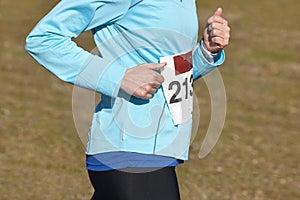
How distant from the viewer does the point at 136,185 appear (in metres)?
3.62

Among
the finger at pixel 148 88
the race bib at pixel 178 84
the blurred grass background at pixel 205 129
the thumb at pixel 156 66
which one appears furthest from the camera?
the blurred grass background at pixel 205 129

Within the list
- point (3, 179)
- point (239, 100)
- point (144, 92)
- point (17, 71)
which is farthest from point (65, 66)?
point (17, 71)

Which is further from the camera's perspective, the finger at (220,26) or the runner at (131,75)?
the finger at (220,26)

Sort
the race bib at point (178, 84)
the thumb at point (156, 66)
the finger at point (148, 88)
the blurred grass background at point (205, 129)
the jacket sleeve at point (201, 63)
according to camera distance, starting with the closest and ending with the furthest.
A: the finger at point (148, 88), the thumb at point (156, 66), the race bib at point (178, 84), the jacket sleeve at point (201, 63), the blurred grass background at point (205, 129)

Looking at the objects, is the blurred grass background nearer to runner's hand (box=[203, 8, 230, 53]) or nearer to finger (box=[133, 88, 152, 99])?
runner's hand (box=[203, 8, 230, 53])

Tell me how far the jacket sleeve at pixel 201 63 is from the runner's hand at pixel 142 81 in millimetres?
559

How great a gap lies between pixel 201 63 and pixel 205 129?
16.4 ft

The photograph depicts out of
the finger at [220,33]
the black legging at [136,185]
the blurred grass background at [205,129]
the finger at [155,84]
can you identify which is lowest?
the blurred grass background at [205,129]

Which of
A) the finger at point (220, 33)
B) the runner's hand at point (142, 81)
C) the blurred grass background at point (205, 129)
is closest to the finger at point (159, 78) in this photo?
the runner's hand at point (142, 81)

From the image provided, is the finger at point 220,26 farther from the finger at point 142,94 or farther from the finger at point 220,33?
the finger at point 142,94

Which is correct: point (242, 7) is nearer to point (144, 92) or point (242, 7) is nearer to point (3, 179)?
point (3, 179)

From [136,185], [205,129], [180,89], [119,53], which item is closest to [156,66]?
[119,53]

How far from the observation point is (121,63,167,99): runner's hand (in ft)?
11.2

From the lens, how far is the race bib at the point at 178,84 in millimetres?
3719
